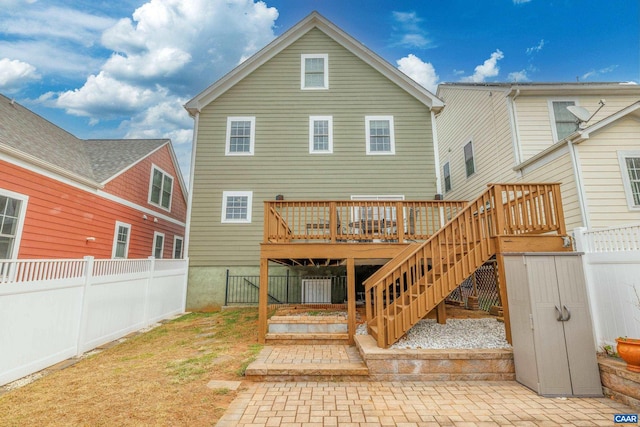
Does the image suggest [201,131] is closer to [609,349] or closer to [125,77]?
[609,349]

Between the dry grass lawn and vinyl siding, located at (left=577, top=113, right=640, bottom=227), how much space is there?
8.53 m

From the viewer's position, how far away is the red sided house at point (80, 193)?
7.11 metres

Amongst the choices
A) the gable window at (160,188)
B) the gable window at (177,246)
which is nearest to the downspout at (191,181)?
the gable window at (160,188)

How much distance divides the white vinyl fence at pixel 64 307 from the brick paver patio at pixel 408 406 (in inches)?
135

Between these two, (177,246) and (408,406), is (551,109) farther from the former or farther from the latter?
(177,246)

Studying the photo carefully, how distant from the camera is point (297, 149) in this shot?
10477 mm

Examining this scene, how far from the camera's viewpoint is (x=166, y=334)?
22.3 ft

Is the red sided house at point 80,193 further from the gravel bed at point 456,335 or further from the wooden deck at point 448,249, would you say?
the gravel bed at point 456,335

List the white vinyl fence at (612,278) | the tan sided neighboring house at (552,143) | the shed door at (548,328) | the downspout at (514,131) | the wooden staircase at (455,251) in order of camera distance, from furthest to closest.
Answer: the downspout at (514,131), the tan sided neighboring house at (552,143), the wooden staircase at (455,251), the white vinyl fence at (612,278), the shed door at (548,328)

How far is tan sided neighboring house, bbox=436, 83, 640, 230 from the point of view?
6914 millimetres

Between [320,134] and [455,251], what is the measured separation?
276 inches

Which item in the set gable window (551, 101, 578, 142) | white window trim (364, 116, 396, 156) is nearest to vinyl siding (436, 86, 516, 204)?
gable window (551, 101, 578, 142)

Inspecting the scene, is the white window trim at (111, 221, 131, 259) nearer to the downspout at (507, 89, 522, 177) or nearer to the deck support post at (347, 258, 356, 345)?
the deck support post at (347, 258, 356, 345)

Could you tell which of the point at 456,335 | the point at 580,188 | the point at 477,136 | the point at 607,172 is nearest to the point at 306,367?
the point at 456,335
